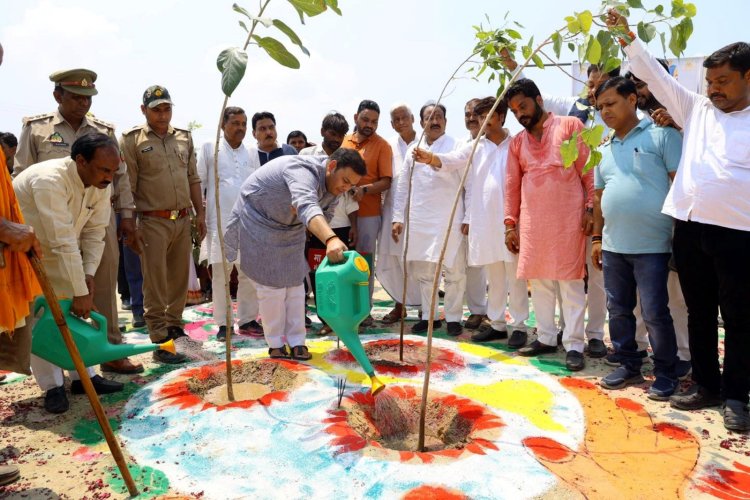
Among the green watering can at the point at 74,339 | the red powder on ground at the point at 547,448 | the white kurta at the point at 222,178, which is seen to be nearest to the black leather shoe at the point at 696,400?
the red powder on ground at the point at 547,448

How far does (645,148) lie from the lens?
9.98ft

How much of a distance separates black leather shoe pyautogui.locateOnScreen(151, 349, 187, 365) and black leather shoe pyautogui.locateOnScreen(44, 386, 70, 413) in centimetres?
83

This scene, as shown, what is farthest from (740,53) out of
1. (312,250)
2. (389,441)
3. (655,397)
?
(312,250)

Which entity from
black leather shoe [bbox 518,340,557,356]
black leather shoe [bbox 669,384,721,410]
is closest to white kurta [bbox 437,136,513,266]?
black leather shoe [bbox 518,340,557,356]

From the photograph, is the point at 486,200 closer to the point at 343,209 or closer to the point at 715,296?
the point at 343,209

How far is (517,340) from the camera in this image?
4.04 m

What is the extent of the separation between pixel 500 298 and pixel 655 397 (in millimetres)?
1471

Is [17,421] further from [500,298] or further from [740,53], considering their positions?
[740,53]

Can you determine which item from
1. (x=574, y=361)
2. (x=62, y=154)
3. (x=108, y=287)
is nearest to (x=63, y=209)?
(x=108, y=287)

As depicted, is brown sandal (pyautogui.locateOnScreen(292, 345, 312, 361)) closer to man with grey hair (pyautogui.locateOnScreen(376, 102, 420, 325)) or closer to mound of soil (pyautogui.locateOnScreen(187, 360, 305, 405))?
mound of soil (pyautogui.locateOnScreen(187, 360, 305, 405))

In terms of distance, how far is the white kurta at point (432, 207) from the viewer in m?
4.44

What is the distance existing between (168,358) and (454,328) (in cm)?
222

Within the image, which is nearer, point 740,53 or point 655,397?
point 740,53

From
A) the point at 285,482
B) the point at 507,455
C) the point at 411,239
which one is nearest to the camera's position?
the point at 285,482
